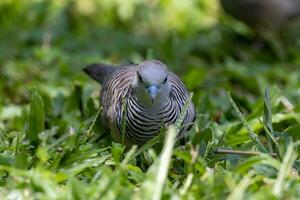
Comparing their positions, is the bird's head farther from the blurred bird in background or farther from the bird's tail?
the blurred bird in background

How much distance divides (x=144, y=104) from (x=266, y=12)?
4.25 metres

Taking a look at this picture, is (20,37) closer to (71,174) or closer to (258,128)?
(258,128)

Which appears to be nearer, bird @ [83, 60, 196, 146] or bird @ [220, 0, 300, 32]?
bird @ [83, 60, 196, 146]

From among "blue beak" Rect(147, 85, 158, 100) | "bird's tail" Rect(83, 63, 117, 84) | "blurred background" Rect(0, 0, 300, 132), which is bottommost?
"blurred background" Rect(0, 0, 300, 132)

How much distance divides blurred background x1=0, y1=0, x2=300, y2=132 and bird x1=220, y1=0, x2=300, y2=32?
0.07 ft

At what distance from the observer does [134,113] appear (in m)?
3.73

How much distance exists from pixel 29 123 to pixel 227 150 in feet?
3.61

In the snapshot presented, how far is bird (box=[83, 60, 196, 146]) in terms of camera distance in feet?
11.8

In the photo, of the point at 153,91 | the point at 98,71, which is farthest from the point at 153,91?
the point at 98,71

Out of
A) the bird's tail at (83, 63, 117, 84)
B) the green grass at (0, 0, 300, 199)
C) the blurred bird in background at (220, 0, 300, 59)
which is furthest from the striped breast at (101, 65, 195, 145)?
the blurred bird in background at (220, 0, 300, 59)

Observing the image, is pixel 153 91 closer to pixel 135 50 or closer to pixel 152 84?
pixel 152 84

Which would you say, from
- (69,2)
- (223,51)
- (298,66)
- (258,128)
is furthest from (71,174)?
(69,2)

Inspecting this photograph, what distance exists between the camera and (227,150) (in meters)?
3.53

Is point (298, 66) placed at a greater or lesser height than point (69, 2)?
lesser
